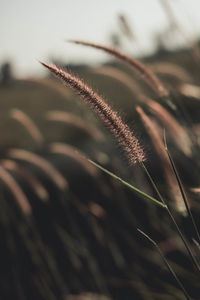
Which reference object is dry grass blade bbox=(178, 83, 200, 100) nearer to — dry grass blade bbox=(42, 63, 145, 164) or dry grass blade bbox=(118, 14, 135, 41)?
dry grass blade bbox=(118, 14, 135, 41)

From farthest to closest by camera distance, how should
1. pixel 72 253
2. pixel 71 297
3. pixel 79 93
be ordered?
pixel 72 253
pixel 71 297
pixel 79 93

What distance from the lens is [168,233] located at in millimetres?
2344

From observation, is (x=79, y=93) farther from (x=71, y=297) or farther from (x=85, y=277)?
(x=85, y=277)

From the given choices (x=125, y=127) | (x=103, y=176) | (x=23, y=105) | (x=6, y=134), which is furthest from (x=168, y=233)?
(x=23, y=105)

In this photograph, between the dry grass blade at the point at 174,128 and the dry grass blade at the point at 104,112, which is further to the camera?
the dry grass blade at the point at 174,128

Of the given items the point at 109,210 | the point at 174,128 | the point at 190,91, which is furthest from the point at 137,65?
the point at 109,210

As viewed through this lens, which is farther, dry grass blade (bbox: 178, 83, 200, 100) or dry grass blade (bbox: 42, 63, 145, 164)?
dry grass blade (bbox: 178, 83, 200, 100)

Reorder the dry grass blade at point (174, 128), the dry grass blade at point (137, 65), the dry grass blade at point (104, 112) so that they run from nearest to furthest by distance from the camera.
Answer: the dry grass blade at point (104, 112), the dry grass blade at point (137, 65), the dry grass blade at point (174, 128)

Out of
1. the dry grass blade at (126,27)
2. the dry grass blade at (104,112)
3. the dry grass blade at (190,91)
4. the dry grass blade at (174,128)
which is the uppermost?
the dry grass blade at (126,27)

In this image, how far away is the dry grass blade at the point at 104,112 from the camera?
93 centimetres

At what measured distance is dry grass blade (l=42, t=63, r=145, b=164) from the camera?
3.04 ft

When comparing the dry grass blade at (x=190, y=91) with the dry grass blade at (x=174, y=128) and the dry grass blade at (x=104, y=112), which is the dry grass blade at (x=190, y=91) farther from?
the dry grass blade at (x=104, y=112)

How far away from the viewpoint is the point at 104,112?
0.94 m

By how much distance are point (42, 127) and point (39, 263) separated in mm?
9956
